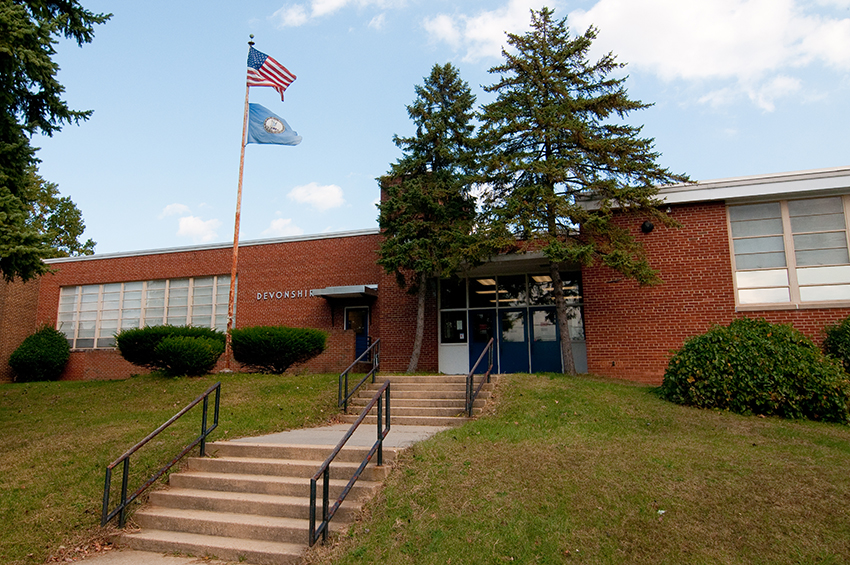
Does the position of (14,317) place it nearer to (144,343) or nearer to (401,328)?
(144,343)

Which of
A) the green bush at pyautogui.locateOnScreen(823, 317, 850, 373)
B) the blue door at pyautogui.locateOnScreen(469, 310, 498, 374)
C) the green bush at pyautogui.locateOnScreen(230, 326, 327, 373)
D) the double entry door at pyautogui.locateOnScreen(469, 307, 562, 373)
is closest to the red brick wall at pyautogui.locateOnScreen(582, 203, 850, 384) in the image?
the green bush at pyautogui.locateOnScreen(823, 317, 850, 373)

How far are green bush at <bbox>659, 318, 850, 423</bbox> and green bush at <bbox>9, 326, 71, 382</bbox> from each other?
71.8 ft

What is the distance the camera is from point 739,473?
20.7 feet

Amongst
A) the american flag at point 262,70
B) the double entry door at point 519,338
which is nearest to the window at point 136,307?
the american flag at point 262,70

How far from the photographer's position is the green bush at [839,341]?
11.2 metres

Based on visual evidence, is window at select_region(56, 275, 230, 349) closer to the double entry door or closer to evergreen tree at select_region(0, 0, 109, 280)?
the double entry door

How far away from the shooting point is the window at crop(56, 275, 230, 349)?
2198 centimetres

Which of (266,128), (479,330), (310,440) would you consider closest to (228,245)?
(266,128)

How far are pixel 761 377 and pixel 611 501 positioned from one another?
5601 mm

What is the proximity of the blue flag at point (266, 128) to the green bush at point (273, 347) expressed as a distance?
535 cm

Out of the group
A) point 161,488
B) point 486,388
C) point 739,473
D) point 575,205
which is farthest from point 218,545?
point 575,205

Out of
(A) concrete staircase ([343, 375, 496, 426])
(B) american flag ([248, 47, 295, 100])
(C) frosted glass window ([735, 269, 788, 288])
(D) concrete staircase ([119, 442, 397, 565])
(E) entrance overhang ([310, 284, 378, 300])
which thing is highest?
(B) american flag ([248, 47, 295, 100])

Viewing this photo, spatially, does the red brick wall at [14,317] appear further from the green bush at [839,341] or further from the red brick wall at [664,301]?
the green bush at [839,341]

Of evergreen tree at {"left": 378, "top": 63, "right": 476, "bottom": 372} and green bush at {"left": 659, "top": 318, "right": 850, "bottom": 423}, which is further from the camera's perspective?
evergreen tree at {"left": 378, "top": 63, "right": 476, "bottom": 372}
